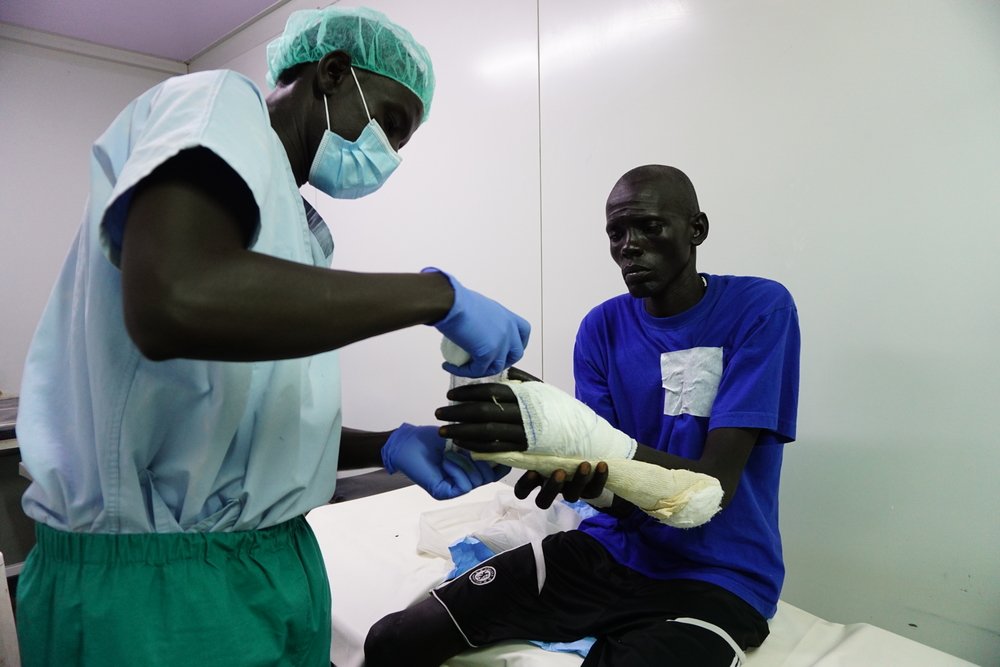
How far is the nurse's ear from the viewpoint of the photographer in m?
0.84

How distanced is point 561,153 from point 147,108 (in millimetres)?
1741

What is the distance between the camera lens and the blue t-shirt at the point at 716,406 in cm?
121

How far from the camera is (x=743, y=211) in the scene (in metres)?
1.71

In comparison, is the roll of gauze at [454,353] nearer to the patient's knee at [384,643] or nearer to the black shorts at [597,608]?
the black shorts at [597,608]

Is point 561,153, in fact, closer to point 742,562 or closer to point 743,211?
point 743,211

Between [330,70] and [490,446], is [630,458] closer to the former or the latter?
[490,446]

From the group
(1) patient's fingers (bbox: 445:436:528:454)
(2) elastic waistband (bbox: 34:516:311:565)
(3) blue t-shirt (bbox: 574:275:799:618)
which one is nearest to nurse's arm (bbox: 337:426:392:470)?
(1) patient's fingers (bbox: 445:436:528:454)

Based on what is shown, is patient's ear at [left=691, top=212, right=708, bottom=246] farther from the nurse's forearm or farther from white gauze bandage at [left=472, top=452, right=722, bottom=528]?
the nurse's forearm

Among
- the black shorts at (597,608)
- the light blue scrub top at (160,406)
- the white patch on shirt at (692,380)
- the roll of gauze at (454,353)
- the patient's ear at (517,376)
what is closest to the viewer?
the light blue scrub top at (160,406)

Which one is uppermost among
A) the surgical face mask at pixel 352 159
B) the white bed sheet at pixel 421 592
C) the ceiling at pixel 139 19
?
the ceiling at pixel 139 19

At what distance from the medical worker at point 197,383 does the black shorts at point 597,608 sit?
54 centimetres

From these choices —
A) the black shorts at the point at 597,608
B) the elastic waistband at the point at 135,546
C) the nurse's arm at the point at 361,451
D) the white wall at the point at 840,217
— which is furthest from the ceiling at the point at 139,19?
the elastic waistband at the point at 135,546

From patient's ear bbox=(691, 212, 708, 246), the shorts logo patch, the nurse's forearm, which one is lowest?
the shorts logo patch

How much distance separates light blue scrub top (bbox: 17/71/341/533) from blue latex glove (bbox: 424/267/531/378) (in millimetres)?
197
